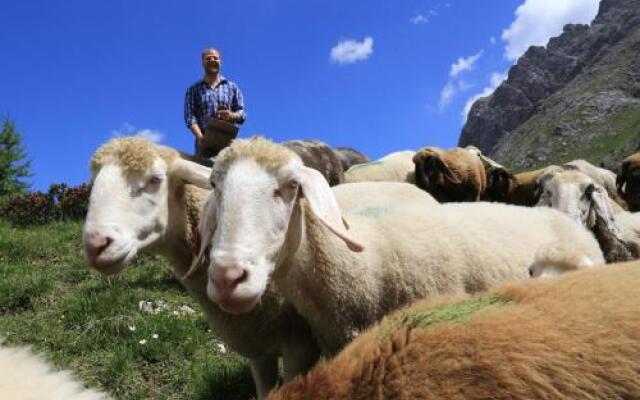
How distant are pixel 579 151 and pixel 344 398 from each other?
123m

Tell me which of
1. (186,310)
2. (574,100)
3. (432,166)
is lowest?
(186,310)

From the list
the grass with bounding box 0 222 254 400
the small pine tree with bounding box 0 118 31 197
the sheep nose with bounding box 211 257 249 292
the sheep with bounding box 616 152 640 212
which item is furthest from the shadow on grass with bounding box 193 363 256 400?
the small pine tree with bounding box 0 118 31 197

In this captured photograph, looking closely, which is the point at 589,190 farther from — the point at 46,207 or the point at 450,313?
the point at 46,207

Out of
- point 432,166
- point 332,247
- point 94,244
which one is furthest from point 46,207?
point 332,247

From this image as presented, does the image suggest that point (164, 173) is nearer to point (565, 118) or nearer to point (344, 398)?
point (344, 398)

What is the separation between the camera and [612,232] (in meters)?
7.36

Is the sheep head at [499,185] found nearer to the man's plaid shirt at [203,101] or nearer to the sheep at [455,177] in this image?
the sheep at [455,177]

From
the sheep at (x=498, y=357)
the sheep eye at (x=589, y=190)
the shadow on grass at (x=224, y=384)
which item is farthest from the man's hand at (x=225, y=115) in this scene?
the sheep at (x=498, y=357)

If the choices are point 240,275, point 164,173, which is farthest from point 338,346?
point 164,173

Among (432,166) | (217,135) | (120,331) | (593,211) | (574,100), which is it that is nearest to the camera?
(120,331)

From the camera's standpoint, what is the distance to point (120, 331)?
233 inches

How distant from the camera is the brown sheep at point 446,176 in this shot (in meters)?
11.4

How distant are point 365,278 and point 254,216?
41.8 inches

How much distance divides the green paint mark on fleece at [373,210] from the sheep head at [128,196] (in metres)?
1.32
